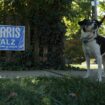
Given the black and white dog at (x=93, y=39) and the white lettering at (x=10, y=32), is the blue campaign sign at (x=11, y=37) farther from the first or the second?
the black and white dog at (x=93, y=39)

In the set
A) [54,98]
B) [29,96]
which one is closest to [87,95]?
[54,98]

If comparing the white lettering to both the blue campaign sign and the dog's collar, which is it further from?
the dog's collar

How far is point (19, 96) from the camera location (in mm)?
8016

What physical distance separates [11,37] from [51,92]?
408cm

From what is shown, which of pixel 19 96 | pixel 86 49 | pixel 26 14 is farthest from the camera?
pixel 26 14

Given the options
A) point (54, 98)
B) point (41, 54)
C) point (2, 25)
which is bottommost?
point (54, 98)

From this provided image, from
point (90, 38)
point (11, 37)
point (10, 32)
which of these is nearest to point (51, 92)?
point (90, 38)

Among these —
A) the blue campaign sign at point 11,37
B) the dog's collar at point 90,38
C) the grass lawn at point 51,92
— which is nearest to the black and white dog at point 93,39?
the dog's collar at point 90,38

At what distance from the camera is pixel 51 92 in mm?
8430

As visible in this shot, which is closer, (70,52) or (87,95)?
(87,95)

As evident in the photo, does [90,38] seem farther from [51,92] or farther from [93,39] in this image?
[51,92]

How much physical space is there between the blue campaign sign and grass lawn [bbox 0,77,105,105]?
297 cm

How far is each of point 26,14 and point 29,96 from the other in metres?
5.53

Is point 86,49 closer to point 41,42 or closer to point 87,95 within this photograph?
Answer: point 87,95
